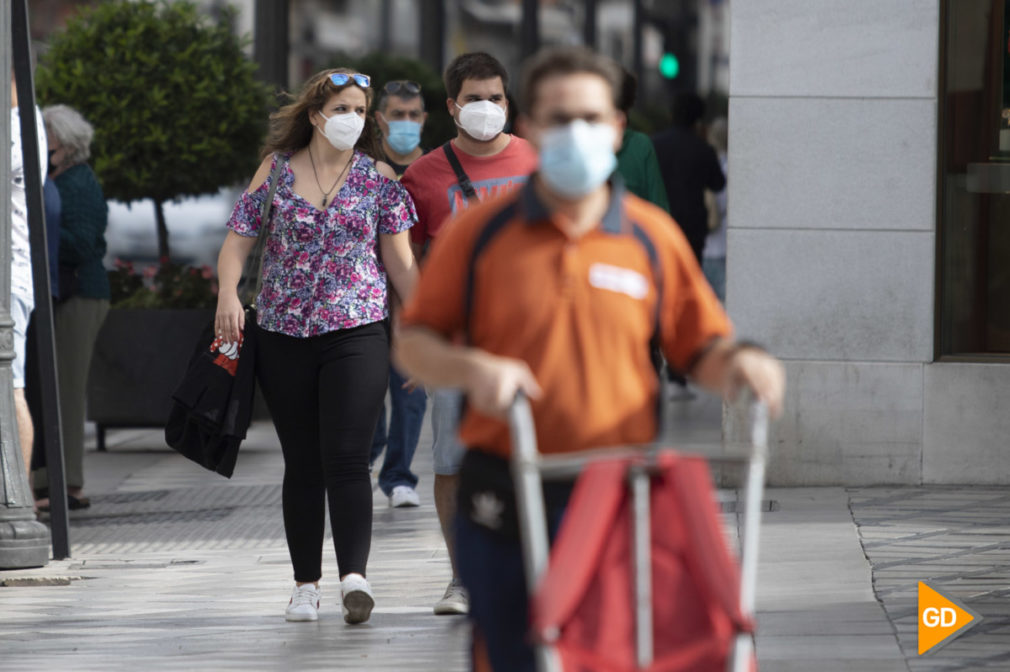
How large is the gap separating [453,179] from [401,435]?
2881mm

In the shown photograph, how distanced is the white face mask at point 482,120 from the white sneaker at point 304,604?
1683 mm

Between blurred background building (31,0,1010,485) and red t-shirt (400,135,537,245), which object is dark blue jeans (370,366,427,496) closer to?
blurred background building (31,0,1010,485)

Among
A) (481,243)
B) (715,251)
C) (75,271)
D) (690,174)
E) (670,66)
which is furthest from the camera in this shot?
(670,66)

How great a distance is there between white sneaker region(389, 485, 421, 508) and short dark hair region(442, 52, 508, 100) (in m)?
2.98

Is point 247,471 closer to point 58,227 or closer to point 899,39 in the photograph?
point 58,227

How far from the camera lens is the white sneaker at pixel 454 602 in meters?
6.30

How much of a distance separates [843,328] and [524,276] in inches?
220

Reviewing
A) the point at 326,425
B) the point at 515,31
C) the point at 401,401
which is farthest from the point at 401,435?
the point at 515,31

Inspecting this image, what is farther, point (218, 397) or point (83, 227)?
point (83, 227)

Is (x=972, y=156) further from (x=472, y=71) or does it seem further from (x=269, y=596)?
(x=269, y=596)

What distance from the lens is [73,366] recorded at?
915 cm

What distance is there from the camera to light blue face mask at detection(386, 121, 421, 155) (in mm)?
9008

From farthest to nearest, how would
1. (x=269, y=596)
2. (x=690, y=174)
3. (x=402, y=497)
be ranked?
1. (x=690, y=174)
2. (x=402, y=497)
3. (x=269, y=596)

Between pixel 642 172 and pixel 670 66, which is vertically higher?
pixel 670 66
